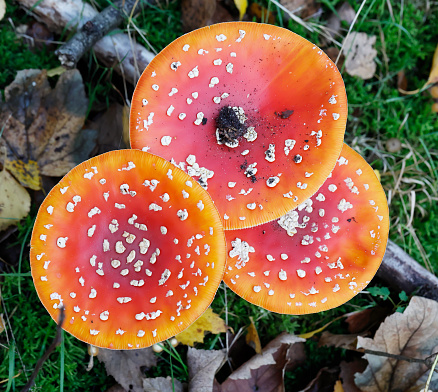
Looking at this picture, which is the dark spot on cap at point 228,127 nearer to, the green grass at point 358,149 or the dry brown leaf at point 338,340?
the green grass at point 358,149

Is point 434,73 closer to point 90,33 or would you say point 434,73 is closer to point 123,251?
point 90,33

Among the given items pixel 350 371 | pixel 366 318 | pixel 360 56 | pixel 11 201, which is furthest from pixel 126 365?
pixel 360 56

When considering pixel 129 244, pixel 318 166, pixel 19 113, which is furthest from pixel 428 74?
pixel 19 113

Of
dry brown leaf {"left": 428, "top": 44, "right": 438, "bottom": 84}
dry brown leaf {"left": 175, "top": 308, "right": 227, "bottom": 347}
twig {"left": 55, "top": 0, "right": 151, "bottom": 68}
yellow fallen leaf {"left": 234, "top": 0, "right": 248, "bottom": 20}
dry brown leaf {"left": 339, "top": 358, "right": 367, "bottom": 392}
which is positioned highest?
yellow fallen leaf {"left": 234, "top": 0, "right": 248, "bottom": 20}

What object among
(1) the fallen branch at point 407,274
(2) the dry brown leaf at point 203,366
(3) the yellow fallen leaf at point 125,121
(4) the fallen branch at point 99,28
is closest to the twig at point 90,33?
(4) the fallen branch at point 99,28

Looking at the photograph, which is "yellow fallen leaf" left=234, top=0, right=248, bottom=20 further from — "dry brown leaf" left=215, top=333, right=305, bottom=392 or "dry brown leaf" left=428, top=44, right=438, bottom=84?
"dry brown leaf" left=215, top=333, right=305, bottom=392

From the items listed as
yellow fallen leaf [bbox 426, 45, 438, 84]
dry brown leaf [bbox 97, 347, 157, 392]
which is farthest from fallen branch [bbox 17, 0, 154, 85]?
yellow fallen leaf [bbox 426, 45, 438, 84]
